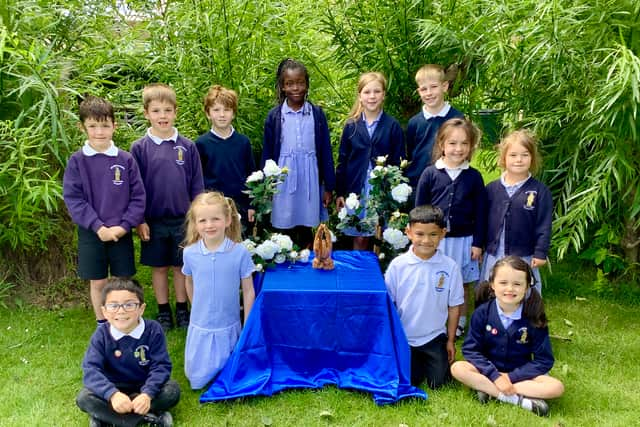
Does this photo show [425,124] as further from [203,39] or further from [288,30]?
[203,39]

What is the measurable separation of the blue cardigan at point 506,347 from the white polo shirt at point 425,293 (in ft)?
0.66

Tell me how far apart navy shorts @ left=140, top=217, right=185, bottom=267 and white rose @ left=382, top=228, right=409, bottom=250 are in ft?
3.93

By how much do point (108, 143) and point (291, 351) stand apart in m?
1.50

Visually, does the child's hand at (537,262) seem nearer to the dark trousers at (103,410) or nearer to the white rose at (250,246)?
the white rose at (250,246)

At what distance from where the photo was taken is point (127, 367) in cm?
267

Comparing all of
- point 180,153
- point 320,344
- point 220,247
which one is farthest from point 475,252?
point 180,153

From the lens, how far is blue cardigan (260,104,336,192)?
3.87 m

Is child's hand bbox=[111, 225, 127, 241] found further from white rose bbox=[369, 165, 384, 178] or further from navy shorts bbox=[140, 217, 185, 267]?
white rose bbox=[369, 165, 384, 178]

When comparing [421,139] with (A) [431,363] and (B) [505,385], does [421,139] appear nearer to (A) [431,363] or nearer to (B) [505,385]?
(A) [431,363]

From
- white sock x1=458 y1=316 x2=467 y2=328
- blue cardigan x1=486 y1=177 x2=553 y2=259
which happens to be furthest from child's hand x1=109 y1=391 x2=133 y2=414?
blue cardigan x1=486 y1=177 x2=553 y2=259

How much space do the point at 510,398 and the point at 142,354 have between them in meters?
1.71

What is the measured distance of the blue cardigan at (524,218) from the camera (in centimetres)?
322

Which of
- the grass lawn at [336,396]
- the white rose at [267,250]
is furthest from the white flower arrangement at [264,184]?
the grass lawn at [336,396]

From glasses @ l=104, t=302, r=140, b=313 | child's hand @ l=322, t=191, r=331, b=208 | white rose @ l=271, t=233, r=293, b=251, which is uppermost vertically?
child's hand @ l=322, t=191, r=331, b=208
